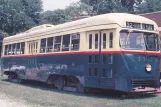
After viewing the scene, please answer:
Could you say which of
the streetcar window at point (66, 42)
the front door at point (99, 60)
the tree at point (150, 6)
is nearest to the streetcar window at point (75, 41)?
the streetcar window at point (66, 42)

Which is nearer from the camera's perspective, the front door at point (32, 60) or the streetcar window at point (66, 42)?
the streetcar window at point (66, 42)

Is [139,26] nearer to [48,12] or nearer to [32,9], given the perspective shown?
[32,9]

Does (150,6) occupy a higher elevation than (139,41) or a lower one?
higher

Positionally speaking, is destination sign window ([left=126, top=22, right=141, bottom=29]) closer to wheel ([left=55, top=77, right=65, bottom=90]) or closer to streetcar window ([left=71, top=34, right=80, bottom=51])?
streetcar window ([left=71, top=34, right=80, bottom=51])

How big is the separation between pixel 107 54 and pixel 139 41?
1.33 meters

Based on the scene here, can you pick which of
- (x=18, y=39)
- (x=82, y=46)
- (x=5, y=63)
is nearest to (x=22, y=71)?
(x=18, y=39)

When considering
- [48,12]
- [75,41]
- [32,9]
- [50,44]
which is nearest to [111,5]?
[32,9]

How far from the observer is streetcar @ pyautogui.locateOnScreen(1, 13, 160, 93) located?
1178 cm

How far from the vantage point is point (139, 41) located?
12211mm

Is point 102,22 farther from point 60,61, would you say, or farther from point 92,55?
point 60,61

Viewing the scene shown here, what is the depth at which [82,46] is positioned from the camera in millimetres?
13172

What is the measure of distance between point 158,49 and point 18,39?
9897 millimetres

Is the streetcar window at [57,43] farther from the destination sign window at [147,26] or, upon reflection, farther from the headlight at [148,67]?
the headlight at [148,67]

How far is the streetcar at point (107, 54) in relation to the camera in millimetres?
11781
